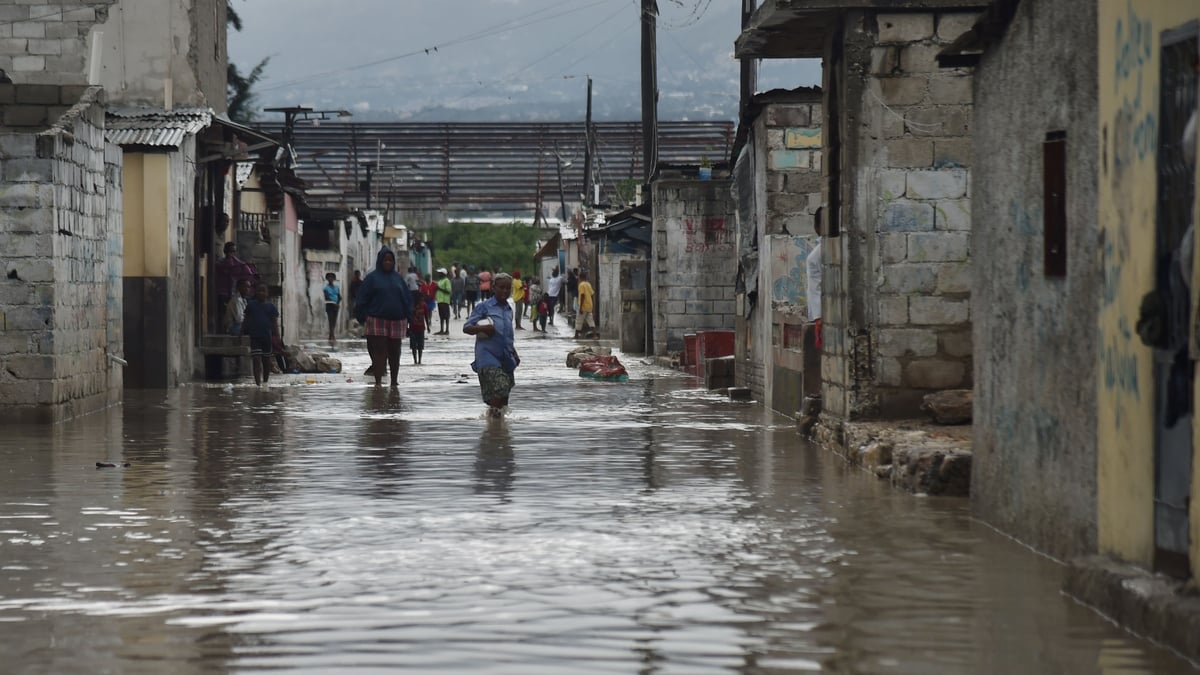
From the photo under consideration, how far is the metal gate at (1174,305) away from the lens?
6.41 meters

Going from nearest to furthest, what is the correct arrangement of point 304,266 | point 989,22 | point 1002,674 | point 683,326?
point 1002,674
point 989,22
point 683,326
point 304,266

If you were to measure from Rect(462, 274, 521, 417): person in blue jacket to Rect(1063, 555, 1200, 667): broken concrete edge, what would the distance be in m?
10.9

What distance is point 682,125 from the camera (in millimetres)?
76250

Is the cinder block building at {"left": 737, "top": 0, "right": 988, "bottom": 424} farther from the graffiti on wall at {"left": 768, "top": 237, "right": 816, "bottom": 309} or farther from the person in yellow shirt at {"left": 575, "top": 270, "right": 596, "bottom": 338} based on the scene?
the person in yellow shirt at {"left": 575, "top": 270, "right": 596, "bottom": 338}

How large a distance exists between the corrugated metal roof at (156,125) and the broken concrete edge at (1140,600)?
18454mm

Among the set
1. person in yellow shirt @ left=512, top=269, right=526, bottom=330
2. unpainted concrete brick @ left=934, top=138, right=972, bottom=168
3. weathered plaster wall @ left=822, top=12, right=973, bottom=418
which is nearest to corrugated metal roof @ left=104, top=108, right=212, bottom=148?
weathered plaster wall @ left=822, top=12, right=973, bottom=418

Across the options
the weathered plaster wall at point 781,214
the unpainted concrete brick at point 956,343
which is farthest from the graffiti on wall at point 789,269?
the unpainted concrete brick at point 956,343

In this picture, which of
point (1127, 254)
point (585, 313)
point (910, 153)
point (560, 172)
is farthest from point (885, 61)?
point (560, 172)

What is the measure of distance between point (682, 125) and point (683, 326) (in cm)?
4553

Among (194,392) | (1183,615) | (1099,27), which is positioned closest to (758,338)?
(194,392)

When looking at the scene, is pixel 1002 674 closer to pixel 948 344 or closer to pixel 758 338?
pixel 948 344

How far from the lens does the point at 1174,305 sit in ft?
21.4

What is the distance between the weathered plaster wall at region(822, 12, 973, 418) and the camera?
A: 15.0 metres

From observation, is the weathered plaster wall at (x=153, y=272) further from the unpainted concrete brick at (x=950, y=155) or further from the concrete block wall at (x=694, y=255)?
the unpainted concrete brick at (x=950, y=155)
